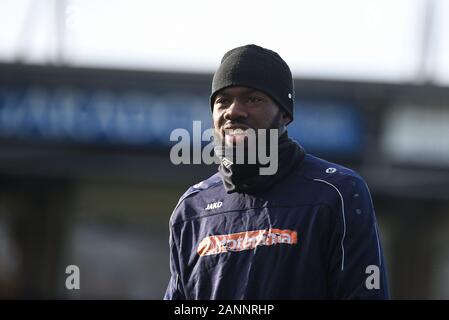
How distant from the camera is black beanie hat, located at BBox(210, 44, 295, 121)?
359 centimetres

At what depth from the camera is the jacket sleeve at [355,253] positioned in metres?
3.28

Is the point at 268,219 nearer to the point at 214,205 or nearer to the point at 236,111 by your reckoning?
the point at 214,205

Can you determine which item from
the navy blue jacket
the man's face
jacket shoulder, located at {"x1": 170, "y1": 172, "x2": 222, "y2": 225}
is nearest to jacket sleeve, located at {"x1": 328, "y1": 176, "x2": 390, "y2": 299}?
the navy blue jacket

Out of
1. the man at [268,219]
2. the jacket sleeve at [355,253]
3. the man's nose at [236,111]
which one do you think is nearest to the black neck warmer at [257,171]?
the man at [268,219]

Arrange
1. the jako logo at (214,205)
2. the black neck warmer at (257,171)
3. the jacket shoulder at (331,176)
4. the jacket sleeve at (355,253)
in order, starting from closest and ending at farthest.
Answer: the jacket sleeve at (355,253), the jacket shoulder at (331,176), the black neck warmer at (257,171), the jako logo at (214,205)

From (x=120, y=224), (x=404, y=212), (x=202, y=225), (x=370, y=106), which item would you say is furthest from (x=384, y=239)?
(x=202, y=225)

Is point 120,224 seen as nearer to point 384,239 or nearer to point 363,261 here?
point 384,239

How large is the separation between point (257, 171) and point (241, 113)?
0.71ft

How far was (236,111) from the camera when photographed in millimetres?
3543

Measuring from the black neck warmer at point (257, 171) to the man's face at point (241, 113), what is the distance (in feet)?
0.23

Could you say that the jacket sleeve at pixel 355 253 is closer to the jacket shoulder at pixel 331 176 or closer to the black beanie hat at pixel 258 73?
the jacket shoulder at pixel 331 176

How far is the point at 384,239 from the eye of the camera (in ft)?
34.2

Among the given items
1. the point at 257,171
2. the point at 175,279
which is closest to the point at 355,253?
the point at 257,171

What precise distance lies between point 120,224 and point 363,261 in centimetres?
772
